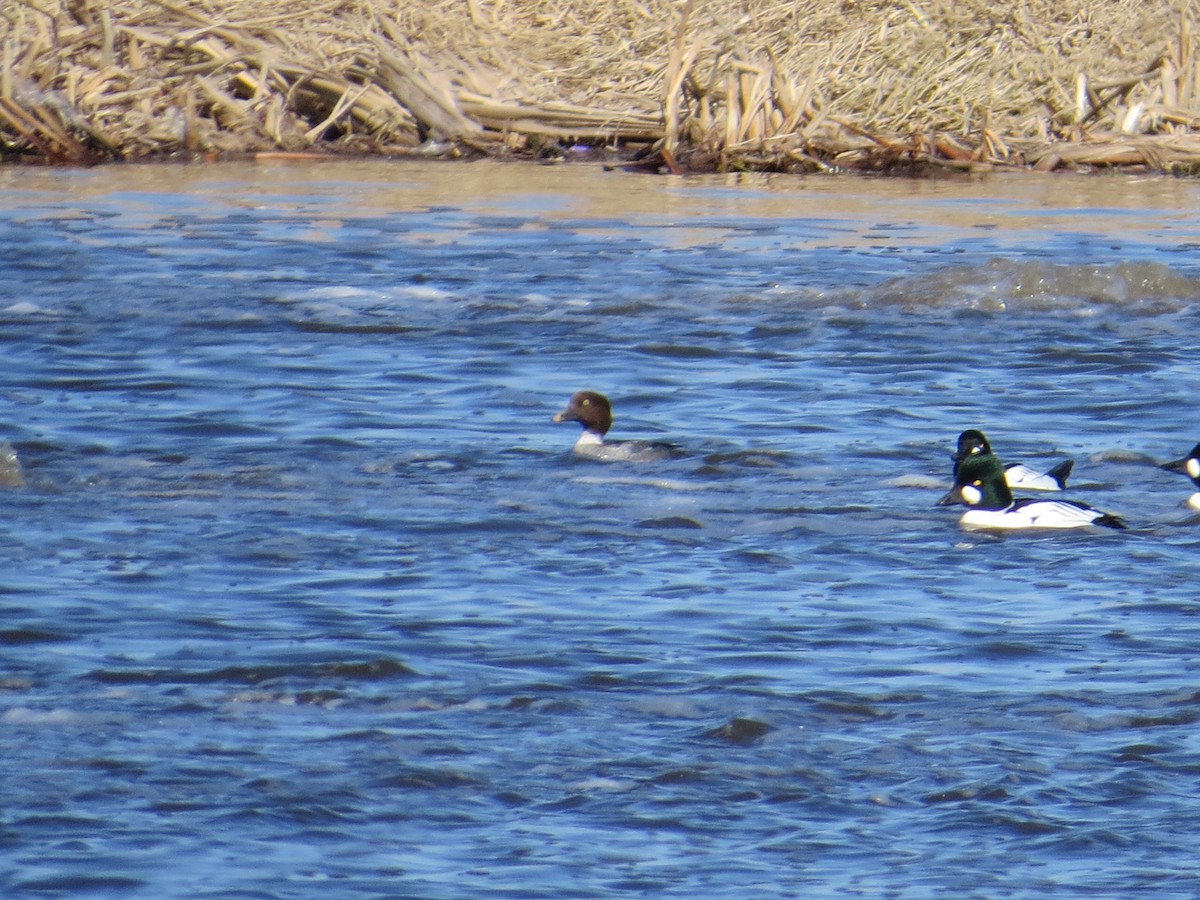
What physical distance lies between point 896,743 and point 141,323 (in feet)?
26.6

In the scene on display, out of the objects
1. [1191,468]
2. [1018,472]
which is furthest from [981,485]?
[1191,468]

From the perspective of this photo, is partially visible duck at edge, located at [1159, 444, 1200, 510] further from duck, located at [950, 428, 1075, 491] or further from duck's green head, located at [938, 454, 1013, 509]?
duck's green head, located at [938, 454, 1013, 509]

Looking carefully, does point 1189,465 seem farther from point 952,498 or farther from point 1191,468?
point 952,498

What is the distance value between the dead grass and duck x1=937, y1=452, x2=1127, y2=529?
12578 mm

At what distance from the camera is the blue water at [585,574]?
5078 millimetres

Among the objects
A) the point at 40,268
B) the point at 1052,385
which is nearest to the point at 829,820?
the point at 1052,385

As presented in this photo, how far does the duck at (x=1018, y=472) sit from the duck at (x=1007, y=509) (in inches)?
7.8

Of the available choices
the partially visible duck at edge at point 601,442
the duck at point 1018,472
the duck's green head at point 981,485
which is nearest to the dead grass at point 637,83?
the partially visible duck at edge at point 601,442

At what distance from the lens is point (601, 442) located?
9906 mm

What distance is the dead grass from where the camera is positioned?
2139cm

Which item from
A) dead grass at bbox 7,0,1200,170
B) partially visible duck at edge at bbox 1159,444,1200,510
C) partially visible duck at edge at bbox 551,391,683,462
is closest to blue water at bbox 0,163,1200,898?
partially visible duck at edge at bbox 1159,444,1200,510

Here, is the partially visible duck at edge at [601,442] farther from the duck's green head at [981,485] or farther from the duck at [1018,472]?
the duck's green head at [981,485]

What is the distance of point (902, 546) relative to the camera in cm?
834

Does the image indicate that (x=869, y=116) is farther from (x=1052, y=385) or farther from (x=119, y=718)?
(x=119, y=718)
